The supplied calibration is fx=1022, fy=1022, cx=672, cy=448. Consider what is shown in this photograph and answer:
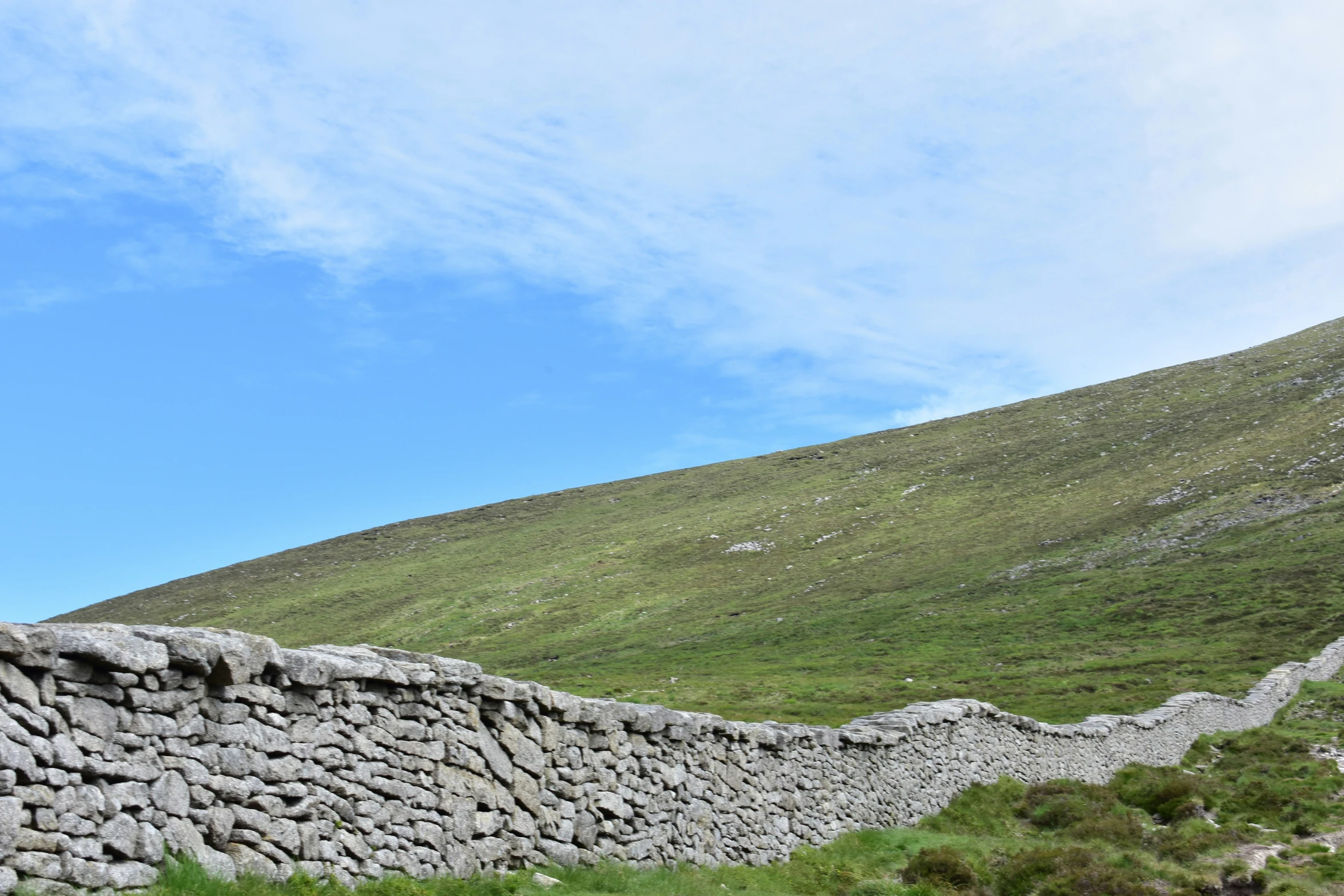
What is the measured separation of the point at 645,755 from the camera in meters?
15.1

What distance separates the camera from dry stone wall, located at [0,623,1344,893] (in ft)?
25.5

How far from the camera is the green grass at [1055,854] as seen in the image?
41.6 ft

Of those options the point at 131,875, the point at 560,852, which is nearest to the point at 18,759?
the point at 131,875

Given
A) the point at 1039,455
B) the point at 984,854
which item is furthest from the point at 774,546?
the point at 984,854

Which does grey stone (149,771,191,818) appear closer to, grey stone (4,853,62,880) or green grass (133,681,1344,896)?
green grass (133,681,1344,896)

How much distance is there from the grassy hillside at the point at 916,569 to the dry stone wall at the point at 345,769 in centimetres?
2435

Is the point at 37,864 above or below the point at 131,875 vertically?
above

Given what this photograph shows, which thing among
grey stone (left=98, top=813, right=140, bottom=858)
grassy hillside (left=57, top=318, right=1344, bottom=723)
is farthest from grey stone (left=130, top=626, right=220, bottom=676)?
grassy hillside (left=57, top=318, right=1344, bottom=723)

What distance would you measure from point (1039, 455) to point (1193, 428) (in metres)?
15.9

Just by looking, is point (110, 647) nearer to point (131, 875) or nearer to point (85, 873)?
point (85, 873)

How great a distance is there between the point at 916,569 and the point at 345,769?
80.3 meters

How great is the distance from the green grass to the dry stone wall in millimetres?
404

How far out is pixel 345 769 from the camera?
34.2 feet

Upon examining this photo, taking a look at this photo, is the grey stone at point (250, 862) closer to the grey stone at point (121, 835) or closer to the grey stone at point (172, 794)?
the grey stone at point (172, 794)
